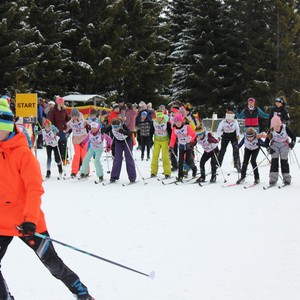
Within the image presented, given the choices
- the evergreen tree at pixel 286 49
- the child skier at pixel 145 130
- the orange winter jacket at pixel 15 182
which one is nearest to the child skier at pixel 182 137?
the child skier at pixel 145 130

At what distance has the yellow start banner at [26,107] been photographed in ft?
44.1

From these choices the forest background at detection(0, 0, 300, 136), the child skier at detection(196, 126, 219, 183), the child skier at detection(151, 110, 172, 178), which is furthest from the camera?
the forest background at detection(0, 0, 300, 136)

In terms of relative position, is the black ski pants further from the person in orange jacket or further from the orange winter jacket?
the orange winter jacket

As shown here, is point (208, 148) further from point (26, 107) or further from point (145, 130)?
point (26, 107)

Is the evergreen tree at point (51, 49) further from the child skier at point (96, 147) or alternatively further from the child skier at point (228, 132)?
the child skier at point (228, 132)

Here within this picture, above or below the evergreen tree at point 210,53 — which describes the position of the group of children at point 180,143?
below

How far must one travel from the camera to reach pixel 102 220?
717cm

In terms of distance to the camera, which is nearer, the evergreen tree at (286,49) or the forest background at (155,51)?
the forest background at (155,51)

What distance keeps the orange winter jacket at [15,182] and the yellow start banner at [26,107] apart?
10141 mm

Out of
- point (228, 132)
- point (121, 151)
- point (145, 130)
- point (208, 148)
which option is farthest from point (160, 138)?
point (145, 130)

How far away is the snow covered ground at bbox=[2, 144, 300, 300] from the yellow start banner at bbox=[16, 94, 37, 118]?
4.26 meters

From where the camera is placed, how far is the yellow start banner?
13430 millimetres

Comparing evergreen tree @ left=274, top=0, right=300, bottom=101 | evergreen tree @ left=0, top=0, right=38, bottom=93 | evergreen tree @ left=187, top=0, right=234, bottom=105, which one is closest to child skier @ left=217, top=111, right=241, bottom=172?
evergreen tree @ left=0, top=0, right=38, bottom=93

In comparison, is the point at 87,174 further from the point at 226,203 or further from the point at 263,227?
the point at 263,227
